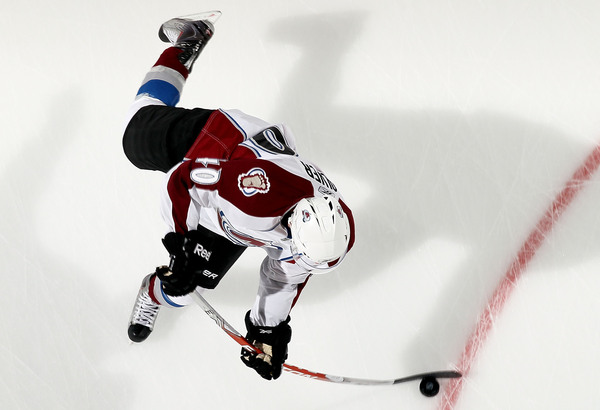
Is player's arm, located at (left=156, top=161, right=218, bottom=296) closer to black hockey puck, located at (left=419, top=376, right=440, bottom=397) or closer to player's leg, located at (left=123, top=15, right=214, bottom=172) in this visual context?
player's leg, located at (left=123, top=15, right=214, bottom=172)

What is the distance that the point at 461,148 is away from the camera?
11.9 feet

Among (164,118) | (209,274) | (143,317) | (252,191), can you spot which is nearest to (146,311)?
(143,317)

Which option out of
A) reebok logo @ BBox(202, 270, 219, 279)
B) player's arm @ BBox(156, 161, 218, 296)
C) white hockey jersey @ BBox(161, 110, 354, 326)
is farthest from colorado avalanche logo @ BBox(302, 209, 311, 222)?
reebok logo @ BBox(202, 270, 219, 279)

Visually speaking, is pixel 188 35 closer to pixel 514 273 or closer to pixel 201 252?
pixel 201 252

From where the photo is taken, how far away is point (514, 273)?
3.33 metres

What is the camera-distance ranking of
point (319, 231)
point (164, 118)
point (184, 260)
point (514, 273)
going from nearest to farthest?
point (319, 231), point (184, 260), point (164, 118), point (514, 273)

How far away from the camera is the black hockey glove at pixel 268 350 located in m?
2.92

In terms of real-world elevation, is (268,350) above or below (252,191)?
below

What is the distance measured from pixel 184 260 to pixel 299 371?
2.62 ft

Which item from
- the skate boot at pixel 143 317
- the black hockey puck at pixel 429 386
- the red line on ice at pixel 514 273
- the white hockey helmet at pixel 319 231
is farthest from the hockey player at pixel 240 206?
the red line on ice at pixel 514 273

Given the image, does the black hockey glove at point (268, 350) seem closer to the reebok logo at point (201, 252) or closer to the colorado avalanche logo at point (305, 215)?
the reebok logo at point (201, 252)

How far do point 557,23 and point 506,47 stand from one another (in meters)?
0.29

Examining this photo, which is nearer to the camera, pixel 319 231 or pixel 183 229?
pixel 319 231

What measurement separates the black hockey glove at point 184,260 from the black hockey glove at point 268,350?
1.27 feet
